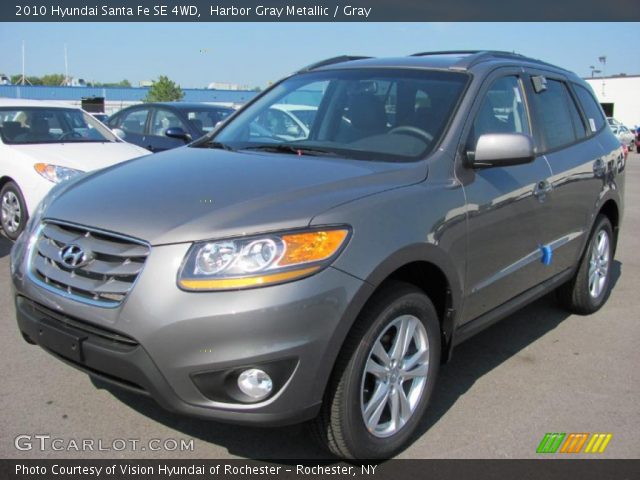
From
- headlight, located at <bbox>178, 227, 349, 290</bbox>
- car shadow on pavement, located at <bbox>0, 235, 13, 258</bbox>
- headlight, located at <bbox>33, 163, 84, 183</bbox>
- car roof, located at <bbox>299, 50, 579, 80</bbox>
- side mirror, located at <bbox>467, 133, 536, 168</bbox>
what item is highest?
car roof, located at <bbox>299, 50, 579, 80</bbox>

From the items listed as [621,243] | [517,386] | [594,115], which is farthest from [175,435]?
[621,243]

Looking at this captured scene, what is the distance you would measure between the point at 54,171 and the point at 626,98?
58.5m

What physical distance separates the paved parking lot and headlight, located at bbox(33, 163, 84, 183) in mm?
2583

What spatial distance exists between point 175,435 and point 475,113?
2.26 m

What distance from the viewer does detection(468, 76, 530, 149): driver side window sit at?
3.60 meters

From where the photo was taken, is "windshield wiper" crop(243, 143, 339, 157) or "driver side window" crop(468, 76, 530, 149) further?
"driver side window" crop(468, 76, 530, 149)

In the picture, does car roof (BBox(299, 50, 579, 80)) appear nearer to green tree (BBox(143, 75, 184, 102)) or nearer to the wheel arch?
the wheel arch

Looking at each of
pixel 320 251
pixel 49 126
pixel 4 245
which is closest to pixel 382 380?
pixel 320 251

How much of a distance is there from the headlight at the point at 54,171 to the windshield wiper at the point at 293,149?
4027 mm

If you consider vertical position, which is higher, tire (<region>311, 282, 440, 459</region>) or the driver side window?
the driver side window

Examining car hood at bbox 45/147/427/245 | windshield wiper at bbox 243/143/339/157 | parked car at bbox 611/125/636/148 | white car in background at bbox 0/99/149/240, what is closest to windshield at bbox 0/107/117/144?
white car in background at bbox 0/99/149/240

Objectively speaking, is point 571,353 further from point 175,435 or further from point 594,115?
point 175,435

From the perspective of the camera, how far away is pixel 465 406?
138 inches

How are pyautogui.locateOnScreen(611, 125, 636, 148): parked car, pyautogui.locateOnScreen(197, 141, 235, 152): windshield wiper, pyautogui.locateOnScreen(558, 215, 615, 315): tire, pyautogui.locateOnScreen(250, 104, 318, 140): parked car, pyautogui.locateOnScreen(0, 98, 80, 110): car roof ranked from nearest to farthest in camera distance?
pyautogui.locateOnScreen(197, 141, 235, 152): windshield wiper
pyautogui.locateOnScreen(250, 104, 318, 140): parked car
pyautogui.locateOnScreen(558, 215, 615, 315): tire
pyautogui.locateOnScreen(0, 98, 80, 110): car roof
pyautogui.locateOnScreen(611, 125, 636, 148): parked car
